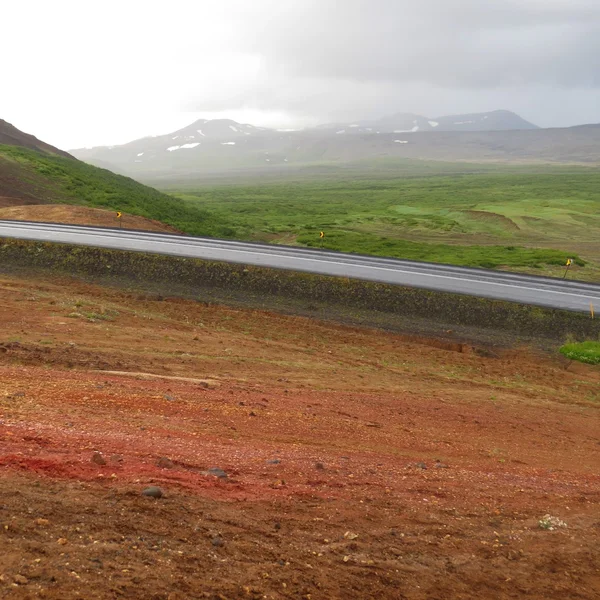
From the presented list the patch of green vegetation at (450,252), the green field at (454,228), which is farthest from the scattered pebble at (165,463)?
the green field at (454,228)

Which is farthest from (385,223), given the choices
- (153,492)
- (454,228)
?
(153,492)

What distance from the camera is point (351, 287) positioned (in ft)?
87.2

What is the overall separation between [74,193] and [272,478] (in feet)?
180

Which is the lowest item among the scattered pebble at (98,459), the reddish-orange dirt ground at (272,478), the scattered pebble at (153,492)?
the reddish-orange dirt ground at (272,478)

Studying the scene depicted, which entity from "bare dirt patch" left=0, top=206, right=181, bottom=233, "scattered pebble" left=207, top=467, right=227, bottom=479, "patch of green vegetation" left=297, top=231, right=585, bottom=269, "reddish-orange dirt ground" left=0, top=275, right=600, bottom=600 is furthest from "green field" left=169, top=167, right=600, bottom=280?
"scattered pebble" left=207, top=467, right=227, bottom=479

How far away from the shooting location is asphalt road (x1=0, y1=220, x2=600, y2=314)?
27.2 m

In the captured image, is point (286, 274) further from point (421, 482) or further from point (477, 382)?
point (421, 482)

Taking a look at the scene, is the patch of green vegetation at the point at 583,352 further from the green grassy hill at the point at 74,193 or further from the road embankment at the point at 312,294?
the green grassy hill at the point at 74,193

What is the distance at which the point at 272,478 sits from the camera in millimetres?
8180

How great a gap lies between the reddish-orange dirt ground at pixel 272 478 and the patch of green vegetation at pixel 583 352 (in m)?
4.31

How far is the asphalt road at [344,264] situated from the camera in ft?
89.1

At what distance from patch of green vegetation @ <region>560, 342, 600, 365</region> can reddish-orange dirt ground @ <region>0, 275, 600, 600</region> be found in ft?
14.1

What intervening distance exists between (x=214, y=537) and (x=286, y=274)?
2150 centimetres

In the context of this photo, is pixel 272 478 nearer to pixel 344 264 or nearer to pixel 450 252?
pixel 344 264
